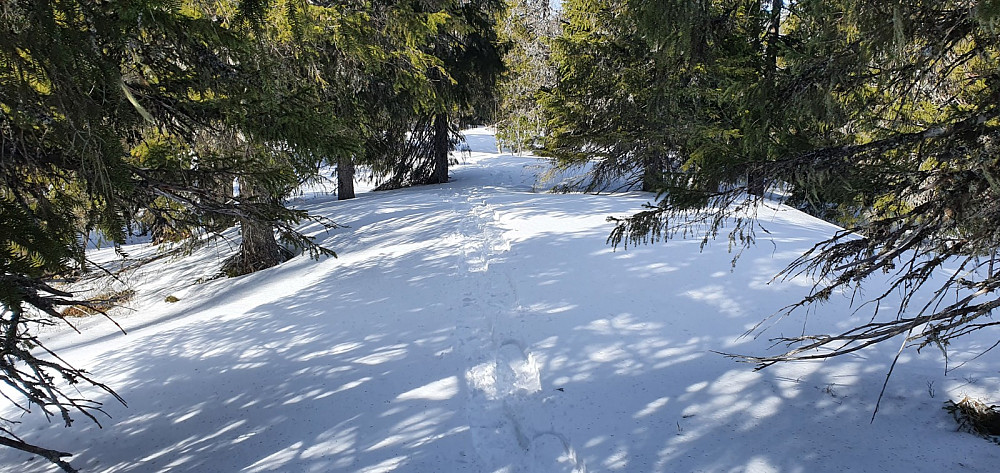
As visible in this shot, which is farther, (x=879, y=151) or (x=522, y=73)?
(x=522, y=73)

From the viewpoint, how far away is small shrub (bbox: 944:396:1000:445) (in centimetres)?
341

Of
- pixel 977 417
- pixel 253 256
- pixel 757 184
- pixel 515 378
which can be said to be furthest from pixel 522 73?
pixel 977 417

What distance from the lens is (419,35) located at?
6.90m

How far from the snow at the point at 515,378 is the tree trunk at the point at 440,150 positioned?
9903mm

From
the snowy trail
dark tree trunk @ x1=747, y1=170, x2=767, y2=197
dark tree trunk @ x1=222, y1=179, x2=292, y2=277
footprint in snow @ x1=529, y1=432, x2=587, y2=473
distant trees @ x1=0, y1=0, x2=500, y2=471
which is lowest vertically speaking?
footprint in snow @ x1=529, y1=432, x2=587, y2=473

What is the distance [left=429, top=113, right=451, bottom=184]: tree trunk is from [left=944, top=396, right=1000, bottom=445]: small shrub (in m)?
15.1

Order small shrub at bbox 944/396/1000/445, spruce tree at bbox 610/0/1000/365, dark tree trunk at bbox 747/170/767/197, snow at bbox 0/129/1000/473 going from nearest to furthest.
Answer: spruce tree at bbox 610/0/1000/365
dark tree trunk at bbox 747/170/767/197
small shrub at bbox 944/396/1000/445
snow at bbox 0/129/1000/473

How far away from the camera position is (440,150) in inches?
Result: 711

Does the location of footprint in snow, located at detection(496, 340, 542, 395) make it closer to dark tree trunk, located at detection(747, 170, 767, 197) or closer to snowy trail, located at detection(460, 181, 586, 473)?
snowy trail, located at detection(460, 181, 586, 473)

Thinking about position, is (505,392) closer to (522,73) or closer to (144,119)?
(144,119)

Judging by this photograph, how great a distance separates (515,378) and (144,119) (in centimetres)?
365

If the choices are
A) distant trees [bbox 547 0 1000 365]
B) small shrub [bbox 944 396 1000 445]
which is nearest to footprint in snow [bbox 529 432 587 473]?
distant trees [bbox 547 0 1000 365]

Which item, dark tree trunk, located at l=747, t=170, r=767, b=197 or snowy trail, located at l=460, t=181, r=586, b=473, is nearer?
dark tree trunk, located at l=747, t=170, r=767, b=197

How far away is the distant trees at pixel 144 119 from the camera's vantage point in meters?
2.12
